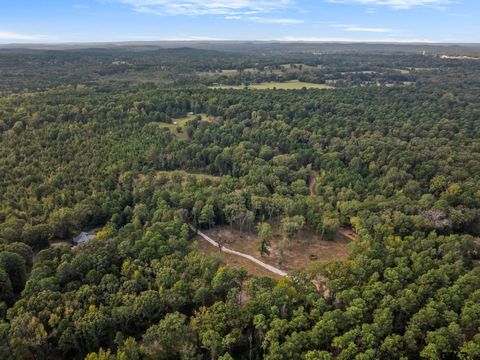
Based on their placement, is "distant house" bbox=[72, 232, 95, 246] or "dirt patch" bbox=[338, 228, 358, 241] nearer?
"distant house" bbox=[72, 232, 95, 246]

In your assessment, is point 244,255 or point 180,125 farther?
point 180,125

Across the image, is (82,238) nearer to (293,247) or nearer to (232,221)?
(232,221)

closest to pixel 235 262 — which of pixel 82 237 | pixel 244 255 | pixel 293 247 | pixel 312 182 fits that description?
pixel 244 255

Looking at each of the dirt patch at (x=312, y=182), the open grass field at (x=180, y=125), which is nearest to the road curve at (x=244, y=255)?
the dirt patch at (x=312, y=182)

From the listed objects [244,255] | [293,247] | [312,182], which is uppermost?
[312,182]

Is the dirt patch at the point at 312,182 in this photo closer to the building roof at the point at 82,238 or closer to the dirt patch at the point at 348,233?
the dirt patch at the point at 348,233

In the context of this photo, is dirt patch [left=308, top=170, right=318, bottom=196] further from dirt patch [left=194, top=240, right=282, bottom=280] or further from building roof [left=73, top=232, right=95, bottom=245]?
building roof [left=73, top=232, right=95, bottom=245]

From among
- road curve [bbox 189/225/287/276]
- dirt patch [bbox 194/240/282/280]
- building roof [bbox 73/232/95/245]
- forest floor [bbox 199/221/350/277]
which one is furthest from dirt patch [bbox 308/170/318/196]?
building roof [bbox 73/232/95/245]

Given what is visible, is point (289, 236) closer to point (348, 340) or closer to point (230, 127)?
point (348, 340)
